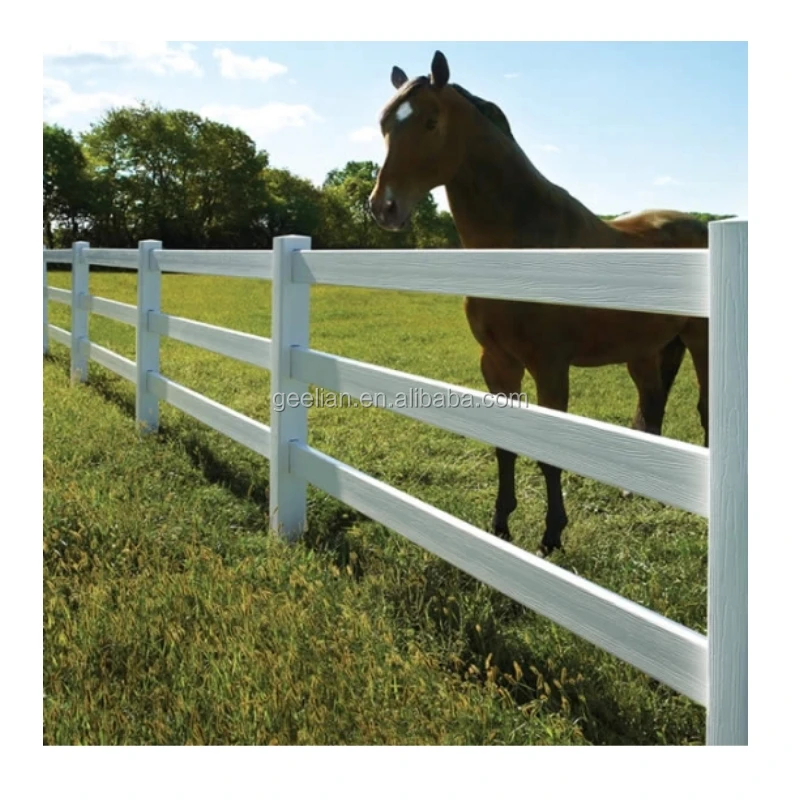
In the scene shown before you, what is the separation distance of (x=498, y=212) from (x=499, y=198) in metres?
0.06

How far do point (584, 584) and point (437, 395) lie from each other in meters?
0.83

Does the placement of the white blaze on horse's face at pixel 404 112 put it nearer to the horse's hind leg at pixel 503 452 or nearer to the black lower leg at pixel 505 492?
the horse's hind leg at pixel 503 452

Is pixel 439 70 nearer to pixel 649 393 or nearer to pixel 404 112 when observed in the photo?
pixel 404 112

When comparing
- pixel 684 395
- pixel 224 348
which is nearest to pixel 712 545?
pixel 224 348

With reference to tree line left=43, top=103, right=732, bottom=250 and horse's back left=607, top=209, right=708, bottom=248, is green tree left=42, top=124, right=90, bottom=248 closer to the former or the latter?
tree line left=43, top=103, right=732, bottom=250

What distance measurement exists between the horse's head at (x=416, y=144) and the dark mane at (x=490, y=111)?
11cm

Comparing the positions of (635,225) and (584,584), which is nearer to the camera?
(584,584)

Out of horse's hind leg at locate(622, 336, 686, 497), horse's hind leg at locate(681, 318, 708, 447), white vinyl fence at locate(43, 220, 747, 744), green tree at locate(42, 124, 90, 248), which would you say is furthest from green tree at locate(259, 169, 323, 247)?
white vinyl fence at locate(43, 220, 747, 744)

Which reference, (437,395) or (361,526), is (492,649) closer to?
(437,395)

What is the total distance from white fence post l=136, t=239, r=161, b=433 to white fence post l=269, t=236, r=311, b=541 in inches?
95.0

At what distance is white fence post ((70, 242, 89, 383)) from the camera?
26.9 ft

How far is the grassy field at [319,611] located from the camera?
2.24m

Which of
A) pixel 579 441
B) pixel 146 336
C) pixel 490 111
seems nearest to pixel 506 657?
pixel 579 441

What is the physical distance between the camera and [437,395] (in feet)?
9.19
